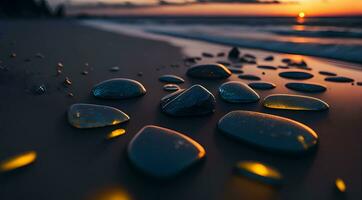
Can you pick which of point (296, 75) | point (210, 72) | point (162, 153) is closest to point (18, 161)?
point (162, 153)

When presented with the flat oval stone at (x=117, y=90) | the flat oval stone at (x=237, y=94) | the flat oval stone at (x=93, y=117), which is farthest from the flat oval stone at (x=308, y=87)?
the flat oval stone at (x=93, y=117)

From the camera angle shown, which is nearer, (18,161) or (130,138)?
(18,161)

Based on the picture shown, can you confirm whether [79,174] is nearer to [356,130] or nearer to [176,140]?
[176,140]

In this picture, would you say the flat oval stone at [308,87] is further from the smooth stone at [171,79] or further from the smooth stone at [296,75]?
the smooth stone at [171,79]

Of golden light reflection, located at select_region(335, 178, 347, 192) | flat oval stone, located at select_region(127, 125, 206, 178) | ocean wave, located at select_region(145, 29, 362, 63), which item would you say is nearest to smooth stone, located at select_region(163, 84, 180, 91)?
flat oval stone, located at select_region(127, 125, 206, 178)

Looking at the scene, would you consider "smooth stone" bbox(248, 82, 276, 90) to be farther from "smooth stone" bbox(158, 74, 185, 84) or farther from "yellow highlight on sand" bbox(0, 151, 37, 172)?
"yellow highlight on sand" bbox(0, 151, 37, 172)

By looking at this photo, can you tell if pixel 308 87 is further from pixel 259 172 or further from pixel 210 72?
pixel 259 172
